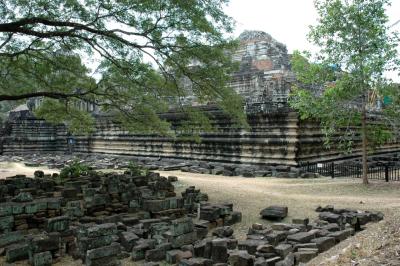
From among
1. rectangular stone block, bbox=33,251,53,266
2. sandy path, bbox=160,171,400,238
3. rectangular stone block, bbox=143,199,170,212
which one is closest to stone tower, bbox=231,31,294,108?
sandy path, bbox=160,171,400,238

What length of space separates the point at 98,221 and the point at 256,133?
38.8ft

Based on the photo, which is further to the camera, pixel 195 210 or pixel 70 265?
pixel 195 210

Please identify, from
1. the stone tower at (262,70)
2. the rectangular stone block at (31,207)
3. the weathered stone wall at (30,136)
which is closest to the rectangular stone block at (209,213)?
the rectangular stone block at (31,207)

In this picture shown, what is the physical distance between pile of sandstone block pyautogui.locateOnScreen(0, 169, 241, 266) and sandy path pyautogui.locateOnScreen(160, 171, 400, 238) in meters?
1.20

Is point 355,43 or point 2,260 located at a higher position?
point 355,43

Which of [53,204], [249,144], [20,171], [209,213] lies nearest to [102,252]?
[53,204]

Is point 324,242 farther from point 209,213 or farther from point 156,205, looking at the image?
point 156,205

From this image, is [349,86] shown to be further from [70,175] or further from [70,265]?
[70,265]

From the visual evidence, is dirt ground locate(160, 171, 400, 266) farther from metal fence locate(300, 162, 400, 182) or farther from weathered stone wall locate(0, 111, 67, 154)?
weathered stone wall locate(0, 111, 67, 154)

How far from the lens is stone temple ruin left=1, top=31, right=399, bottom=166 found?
18219 millimetres

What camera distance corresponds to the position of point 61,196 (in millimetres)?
9938

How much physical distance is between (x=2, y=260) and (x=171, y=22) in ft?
23.2

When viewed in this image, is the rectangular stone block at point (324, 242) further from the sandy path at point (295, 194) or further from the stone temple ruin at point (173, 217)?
the sandy path at point (295, 194)

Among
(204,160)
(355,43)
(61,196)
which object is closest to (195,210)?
(61,196)
